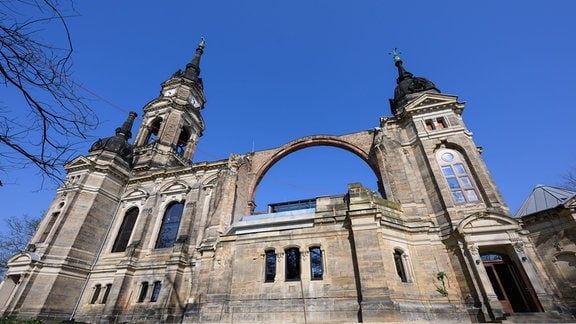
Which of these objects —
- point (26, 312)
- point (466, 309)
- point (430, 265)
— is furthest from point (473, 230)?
point (26, 312)

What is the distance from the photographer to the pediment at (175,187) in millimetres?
22719

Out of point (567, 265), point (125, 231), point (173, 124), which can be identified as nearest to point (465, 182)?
point (567, 265)

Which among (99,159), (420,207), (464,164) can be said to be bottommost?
(420,207)

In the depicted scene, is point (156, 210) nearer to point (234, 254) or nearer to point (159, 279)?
point (159, 279)

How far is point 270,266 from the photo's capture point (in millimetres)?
14203

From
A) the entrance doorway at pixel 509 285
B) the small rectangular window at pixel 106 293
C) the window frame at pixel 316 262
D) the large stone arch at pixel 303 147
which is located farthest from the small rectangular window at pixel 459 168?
the small rectangular window at pixel 106 293

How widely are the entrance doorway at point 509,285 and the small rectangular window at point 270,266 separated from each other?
10.4m

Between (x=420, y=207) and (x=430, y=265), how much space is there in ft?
10.8

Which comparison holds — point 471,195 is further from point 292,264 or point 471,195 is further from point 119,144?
point 119,144

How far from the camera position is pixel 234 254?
1488cm

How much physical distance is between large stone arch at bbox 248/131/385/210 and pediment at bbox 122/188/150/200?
31.4 ft

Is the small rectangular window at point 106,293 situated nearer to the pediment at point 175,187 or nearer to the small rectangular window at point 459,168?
the pediment at point 175,187

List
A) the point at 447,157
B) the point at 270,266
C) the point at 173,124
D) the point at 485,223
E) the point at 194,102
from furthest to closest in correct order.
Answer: the point at 194,102 < the point at 173,124 < the point at 447,157 < the point at 270,266 < the point at 485,223

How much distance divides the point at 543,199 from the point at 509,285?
588cm
